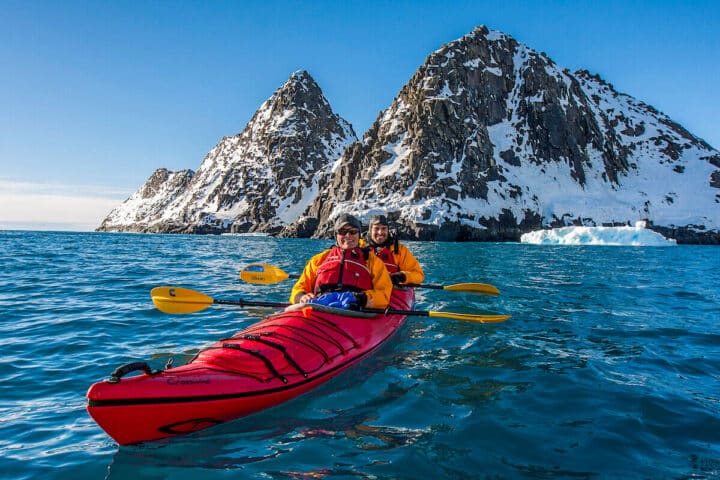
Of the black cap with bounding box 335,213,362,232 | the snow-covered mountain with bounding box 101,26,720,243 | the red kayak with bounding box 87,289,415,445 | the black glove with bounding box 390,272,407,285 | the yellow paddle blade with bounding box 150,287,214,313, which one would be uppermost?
the snow-covered mountain with bounding box 101,26,720,243

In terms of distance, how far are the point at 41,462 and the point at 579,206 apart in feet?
312

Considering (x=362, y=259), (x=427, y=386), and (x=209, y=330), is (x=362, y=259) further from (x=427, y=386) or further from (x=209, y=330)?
(x=209, y=330)

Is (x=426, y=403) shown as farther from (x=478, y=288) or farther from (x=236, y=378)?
(x=478, y=288)

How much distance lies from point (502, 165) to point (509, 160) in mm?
3634

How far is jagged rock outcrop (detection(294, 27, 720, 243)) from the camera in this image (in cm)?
7881

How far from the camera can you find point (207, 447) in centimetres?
419

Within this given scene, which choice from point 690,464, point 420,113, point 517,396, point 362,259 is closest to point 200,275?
point 362,259

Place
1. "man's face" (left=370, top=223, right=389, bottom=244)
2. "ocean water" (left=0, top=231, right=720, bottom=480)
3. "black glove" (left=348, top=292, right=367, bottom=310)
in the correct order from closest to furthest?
"ocean water" (left=0, top=231, right=720, bottom=480) → "black glove" (left=348, top=292, right=367, bottom=310) → "man's face" (left=370, top=223, right=389, bottom=244)

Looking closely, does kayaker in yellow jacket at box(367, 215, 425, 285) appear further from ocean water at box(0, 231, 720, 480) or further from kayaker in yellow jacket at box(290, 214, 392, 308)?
kayaker in yellow jacket at box(290, 214, 392, 308)

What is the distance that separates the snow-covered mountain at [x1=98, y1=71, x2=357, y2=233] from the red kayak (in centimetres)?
10460

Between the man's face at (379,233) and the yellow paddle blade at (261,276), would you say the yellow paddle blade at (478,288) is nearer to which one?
the man's face at (379,233)

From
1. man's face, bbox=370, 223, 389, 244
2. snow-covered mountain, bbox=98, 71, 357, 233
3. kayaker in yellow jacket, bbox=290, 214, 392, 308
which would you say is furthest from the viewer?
snow-covered mountain, bbox=98, 71, 357, 233

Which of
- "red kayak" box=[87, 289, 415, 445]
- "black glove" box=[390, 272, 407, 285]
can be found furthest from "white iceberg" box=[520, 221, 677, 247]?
"red kayak" box=[87, 289, 415, 445]

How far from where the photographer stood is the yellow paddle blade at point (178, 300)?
7996mm
